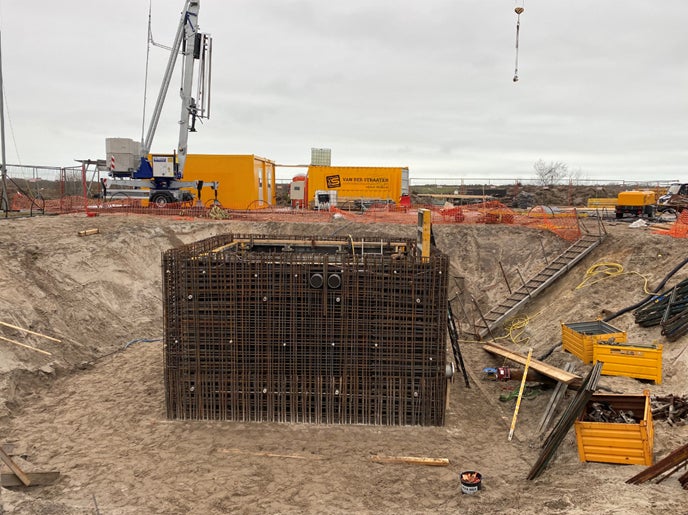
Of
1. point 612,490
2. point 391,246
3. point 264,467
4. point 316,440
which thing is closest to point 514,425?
point 612,490

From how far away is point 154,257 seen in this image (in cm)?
1967

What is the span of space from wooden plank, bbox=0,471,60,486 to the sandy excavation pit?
117mm

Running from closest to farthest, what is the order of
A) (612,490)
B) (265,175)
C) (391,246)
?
1. (612,490)
2. (391,246)
3. (265,175)

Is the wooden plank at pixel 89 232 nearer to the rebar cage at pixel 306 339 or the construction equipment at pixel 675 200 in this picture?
the rebar cage at pixel 306 339

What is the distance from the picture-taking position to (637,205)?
28.0 metres

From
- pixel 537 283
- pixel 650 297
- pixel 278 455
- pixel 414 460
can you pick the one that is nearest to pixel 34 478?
pixel 278 455

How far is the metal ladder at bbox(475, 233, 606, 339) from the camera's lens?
18141 millimetres

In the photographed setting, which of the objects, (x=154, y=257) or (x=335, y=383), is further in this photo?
(x=154, y=257)

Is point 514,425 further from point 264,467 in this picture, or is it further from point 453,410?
point 264,467

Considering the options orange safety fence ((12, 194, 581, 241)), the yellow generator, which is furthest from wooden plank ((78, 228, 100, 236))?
the yellow generator

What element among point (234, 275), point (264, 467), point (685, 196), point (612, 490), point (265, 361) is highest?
point (685, 196)

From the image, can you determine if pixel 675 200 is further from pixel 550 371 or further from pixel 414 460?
pixel 414 460

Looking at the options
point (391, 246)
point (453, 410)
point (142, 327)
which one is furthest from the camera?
point (142, 327)

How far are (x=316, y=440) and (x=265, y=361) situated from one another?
184 cm
